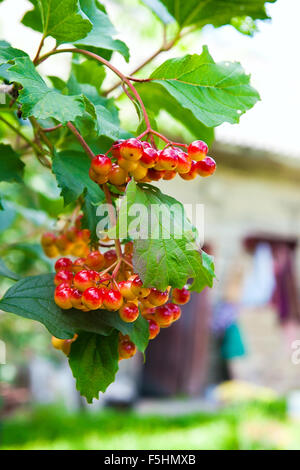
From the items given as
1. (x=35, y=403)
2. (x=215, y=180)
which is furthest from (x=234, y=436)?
(x=215, y=180)

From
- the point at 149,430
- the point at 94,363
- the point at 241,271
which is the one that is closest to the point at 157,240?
the point at 94,363

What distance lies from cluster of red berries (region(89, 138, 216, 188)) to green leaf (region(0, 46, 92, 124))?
5 centimetres

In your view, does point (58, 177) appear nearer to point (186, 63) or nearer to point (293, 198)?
point (186, 63)

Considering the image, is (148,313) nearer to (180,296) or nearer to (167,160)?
(180,296)

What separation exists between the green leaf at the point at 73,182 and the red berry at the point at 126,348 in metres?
0.16

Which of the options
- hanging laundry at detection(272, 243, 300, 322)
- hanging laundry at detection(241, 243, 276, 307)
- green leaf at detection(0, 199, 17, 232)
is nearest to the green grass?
hanging laundry at detection(272, 243, 300, 322)

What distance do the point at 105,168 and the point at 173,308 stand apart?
0.58 ft

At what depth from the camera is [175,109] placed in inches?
25.0

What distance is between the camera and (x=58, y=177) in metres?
0.53

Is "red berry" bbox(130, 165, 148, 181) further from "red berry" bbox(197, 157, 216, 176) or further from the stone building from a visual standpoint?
the stone building

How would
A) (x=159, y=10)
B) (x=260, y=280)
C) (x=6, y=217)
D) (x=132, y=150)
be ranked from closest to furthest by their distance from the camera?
(x=132, y=150) → (x=159, y=10) → (x=6, y=217) → (x=260, y=280)

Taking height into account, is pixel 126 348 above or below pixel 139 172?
below

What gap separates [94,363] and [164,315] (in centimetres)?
9

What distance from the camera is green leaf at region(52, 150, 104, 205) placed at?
538mm
